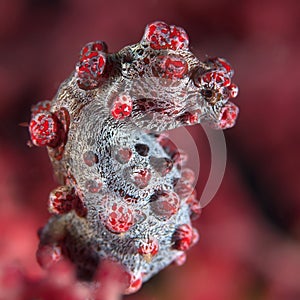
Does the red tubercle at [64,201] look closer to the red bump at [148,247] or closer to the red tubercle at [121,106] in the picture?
the red bump at [148,247]

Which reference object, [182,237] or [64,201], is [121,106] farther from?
[182,237]

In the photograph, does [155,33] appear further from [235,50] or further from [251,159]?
[251,159]

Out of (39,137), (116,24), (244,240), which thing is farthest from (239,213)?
(39,137)

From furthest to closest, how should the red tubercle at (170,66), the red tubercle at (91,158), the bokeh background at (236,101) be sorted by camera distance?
the bokeh background at (236,101) → the red tubercle at (91,158) → the red tubercle at (170,66)

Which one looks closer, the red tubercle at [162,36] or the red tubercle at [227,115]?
the red tubercle at [162,36]

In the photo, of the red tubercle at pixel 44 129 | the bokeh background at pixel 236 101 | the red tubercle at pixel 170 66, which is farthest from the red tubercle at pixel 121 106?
the bokeh background at pixel 236 101

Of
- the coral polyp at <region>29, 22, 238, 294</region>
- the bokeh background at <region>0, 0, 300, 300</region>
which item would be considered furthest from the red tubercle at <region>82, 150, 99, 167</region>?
the bokeh background at <region>0, 0, 300, 300</region>

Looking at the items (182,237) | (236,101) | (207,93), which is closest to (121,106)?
(207,93)
